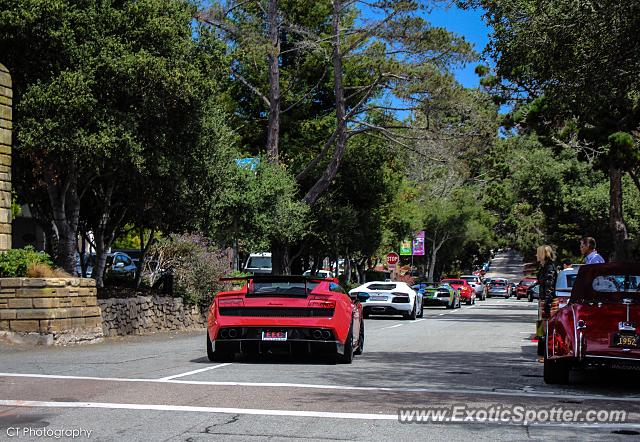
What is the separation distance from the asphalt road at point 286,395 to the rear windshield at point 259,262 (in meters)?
28.5

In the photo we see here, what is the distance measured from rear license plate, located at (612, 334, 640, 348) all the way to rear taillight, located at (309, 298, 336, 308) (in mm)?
4147

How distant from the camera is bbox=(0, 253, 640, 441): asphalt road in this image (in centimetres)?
763

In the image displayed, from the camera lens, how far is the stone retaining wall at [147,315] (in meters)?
20.5

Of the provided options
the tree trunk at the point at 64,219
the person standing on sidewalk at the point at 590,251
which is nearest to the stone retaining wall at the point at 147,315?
the tree trunk at the point at 64,219

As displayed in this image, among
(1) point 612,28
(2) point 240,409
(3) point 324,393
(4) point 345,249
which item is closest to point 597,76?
(1) point 612,28

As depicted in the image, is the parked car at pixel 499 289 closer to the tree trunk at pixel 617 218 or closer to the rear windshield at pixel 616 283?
the tree trunk at pixel 617 218

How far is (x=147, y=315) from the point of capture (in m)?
22.4

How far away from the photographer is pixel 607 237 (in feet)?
195

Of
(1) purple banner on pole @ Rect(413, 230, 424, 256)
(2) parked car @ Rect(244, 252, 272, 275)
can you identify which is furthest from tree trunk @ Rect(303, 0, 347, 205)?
(1) purple banner on pole @ Rect(413, 230, 424, 256)

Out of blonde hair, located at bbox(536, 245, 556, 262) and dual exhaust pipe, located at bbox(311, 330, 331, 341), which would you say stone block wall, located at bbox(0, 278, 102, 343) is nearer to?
dual exhaust pipe, located at bbox(311, 330, 331, 341)
